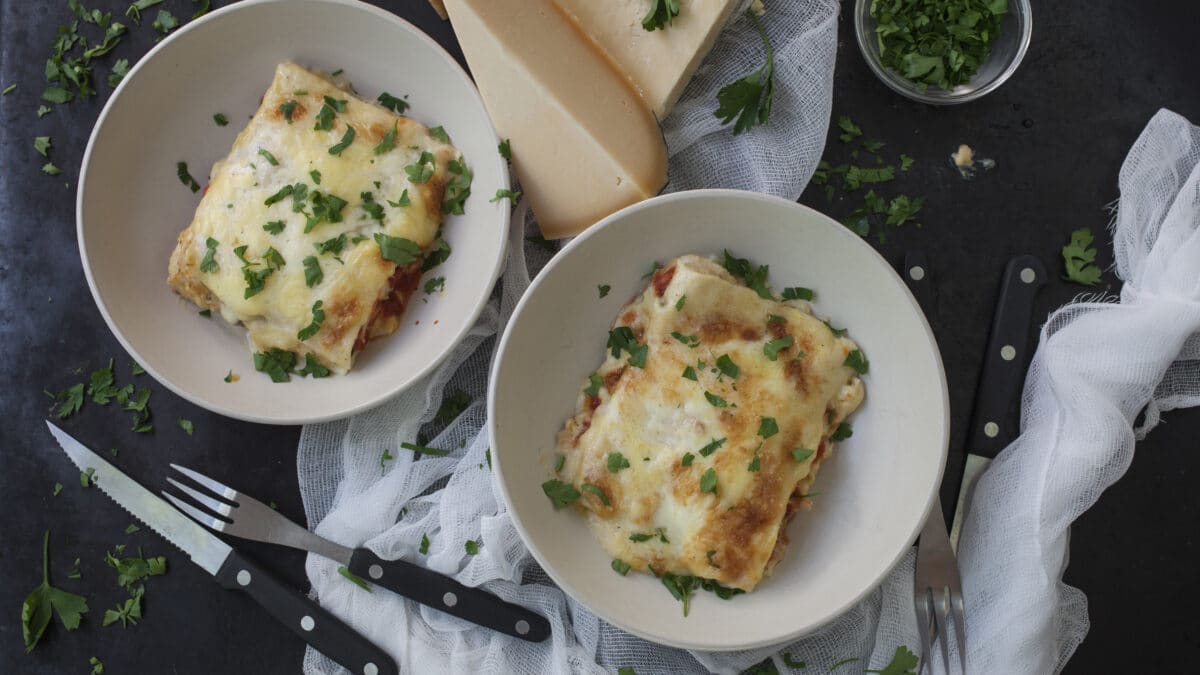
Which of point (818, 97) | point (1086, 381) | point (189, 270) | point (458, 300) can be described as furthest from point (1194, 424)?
point (189, 270)

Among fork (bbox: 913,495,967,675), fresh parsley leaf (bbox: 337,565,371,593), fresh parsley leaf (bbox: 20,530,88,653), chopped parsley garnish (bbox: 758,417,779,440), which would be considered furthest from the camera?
fresh parsley leaf (bbox: 20,530,88,653)

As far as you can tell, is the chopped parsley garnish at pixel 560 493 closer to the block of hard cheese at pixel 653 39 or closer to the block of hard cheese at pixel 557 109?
the block of hard cheese at pixel 557 109

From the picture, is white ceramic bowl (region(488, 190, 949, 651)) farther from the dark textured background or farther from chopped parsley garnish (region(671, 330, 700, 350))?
the dark textured background

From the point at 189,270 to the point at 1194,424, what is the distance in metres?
3.35

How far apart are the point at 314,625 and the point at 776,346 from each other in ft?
5.87

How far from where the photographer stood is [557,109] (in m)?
2.82

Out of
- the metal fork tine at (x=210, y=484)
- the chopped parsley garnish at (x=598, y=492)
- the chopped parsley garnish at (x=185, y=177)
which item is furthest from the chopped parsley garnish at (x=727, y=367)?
the chopped parsley garnish at (x=185, y=177)

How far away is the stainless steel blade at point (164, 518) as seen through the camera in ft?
10.1

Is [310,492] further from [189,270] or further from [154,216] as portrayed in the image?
[154,216]

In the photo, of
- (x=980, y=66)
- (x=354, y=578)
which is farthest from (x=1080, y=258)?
(x=354, y=578)

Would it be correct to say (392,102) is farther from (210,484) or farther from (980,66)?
(980,66)

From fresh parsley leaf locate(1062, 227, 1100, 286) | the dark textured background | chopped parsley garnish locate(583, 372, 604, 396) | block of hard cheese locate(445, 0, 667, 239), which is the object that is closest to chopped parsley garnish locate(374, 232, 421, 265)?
block of hard cheese locate(445, 0, 667, 239)

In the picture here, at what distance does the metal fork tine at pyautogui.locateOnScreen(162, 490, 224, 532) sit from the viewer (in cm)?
307

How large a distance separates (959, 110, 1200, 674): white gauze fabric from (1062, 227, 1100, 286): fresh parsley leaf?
87mm
